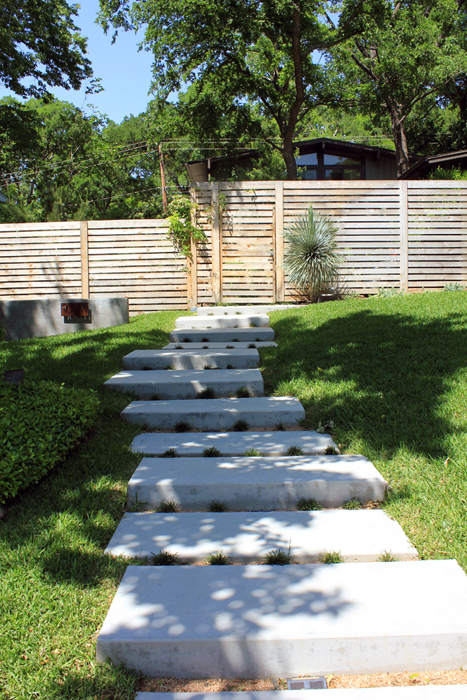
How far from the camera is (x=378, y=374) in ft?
12.6

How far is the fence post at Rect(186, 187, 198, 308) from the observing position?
8617 millimetres

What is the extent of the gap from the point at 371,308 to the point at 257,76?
12967 millimetres

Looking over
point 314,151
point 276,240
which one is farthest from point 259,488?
point 314,151

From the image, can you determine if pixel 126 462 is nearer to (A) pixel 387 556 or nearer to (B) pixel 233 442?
(B) pixel 233 442

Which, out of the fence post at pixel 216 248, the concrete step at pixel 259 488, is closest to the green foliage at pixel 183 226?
the fence post at pixel 216 248

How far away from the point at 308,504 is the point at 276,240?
672 cm

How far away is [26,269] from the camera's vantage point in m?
9.27

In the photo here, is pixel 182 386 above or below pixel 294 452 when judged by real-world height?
above

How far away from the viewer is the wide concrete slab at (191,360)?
4.71m

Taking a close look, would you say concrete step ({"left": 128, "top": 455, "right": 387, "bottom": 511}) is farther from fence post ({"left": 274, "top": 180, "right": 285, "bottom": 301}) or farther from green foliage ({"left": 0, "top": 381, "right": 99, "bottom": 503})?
fence post ({"left": 274, "top": 180, "right": 285, "bottom": 301})

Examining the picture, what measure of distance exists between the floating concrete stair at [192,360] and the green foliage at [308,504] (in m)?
2.24

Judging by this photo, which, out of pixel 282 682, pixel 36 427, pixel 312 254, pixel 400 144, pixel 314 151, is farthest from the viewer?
pixel 314 151

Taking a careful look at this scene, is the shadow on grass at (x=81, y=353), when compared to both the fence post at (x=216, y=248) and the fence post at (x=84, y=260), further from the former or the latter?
A: the fence post at (x=84, y=260)

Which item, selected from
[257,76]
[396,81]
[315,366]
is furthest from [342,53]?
[315,366]
